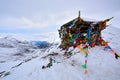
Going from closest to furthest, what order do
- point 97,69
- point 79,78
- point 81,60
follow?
point 79,78 < point 97,69 < point 81,60

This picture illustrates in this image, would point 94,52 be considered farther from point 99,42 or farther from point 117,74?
point 117,74

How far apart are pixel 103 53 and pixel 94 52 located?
0.73 m

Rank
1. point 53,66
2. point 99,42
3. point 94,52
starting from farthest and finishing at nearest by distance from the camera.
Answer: point 99,42 → point 94,52 → point 53,66

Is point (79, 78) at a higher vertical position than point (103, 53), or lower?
lower

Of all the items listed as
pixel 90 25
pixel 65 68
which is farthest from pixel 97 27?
pixel 65 68

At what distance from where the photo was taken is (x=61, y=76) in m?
8.24

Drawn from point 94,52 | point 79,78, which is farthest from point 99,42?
point 79,78

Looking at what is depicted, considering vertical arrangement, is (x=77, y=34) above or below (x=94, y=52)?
above

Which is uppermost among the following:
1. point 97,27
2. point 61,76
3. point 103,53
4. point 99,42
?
point 97,27

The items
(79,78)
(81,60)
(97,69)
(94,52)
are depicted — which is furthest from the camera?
(94,52)

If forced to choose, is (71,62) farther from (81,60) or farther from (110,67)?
(110,67)

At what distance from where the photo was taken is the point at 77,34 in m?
12.2

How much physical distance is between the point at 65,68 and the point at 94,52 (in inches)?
136

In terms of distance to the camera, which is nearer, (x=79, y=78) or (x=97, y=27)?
(x=79, y=78)
